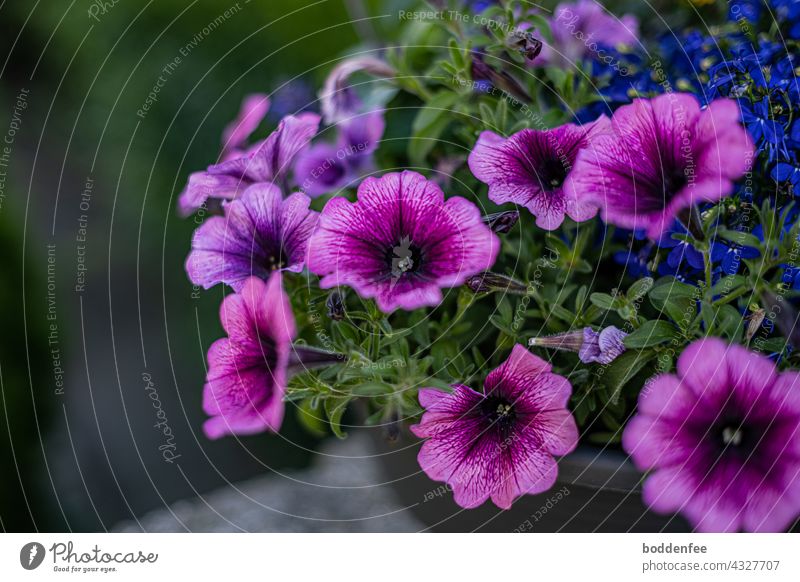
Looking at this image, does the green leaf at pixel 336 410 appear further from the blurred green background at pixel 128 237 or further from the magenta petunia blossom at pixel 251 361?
the blurred green background at pixel 128 237

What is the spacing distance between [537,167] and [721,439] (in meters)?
0.16

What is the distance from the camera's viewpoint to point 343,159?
49 centimetres

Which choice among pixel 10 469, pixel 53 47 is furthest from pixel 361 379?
pixel 53 47

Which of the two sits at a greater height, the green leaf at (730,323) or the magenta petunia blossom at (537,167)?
the magenta petunia blossom at (537,167)

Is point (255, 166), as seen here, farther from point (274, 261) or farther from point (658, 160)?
point (658, 160)

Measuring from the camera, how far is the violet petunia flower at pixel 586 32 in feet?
1.53

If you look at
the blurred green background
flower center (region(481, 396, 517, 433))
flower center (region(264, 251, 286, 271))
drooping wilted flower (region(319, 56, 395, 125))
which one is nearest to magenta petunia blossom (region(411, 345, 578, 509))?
flower center (region(481, 396, 517, 433))

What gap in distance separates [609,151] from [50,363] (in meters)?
0.84

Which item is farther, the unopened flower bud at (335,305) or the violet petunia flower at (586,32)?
the violet petunia flower at (586,32)

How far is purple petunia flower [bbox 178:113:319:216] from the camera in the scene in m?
0.38

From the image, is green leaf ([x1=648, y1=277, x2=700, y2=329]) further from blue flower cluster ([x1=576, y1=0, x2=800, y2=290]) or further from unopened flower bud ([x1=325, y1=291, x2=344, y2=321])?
unopened flower bud ([x1=325, y1=291, x2=344, y2=321])

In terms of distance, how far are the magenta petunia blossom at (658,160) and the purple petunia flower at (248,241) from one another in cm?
15

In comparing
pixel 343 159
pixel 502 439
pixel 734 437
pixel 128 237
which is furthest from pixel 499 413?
pixel 128 237

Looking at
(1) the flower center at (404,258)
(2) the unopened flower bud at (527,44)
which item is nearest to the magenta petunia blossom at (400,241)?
(1) the flower center at (404,258)
